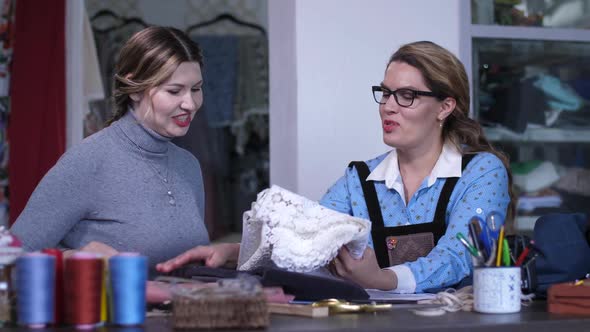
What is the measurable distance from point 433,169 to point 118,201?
929 millimetres

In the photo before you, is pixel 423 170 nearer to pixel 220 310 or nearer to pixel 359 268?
pixel 359 268

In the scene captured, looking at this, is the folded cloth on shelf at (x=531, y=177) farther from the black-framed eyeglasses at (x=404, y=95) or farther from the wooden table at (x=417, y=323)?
the wooden table at (x=417, y=323)

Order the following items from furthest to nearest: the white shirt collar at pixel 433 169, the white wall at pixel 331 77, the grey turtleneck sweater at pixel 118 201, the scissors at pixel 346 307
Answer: the white wall at pixel 331 77, the white shirt collar at pixel 433 169, the grey turtleneck sweater at pixel 118 201, the scissors at pixel 346 307

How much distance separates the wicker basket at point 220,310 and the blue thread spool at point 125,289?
7 cm

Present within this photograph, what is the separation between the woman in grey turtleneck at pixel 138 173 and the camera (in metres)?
2.05

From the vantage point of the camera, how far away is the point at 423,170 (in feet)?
8.50

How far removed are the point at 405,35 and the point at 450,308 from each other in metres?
1.93

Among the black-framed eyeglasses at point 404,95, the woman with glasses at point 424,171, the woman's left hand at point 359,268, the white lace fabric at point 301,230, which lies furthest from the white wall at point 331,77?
the white lace fabric at point 301,230

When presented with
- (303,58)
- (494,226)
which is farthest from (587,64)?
(494,226)

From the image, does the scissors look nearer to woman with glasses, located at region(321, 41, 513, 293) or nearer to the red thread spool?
the red thread spool

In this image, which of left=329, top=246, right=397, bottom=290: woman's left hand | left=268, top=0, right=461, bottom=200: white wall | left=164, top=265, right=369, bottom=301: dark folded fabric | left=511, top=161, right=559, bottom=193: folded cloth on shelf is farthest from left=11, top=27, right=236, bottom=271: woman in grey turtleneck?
left=511, top=161, right=559, bottom=193: folded cloth on shelf

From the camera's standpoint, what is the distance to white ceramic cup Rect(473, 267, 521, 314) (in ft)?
5.07

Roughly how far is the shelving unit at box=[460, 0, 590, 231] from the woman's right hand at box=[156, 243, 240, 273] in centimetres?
202

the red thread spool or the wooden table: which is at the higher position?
the red thread spool
